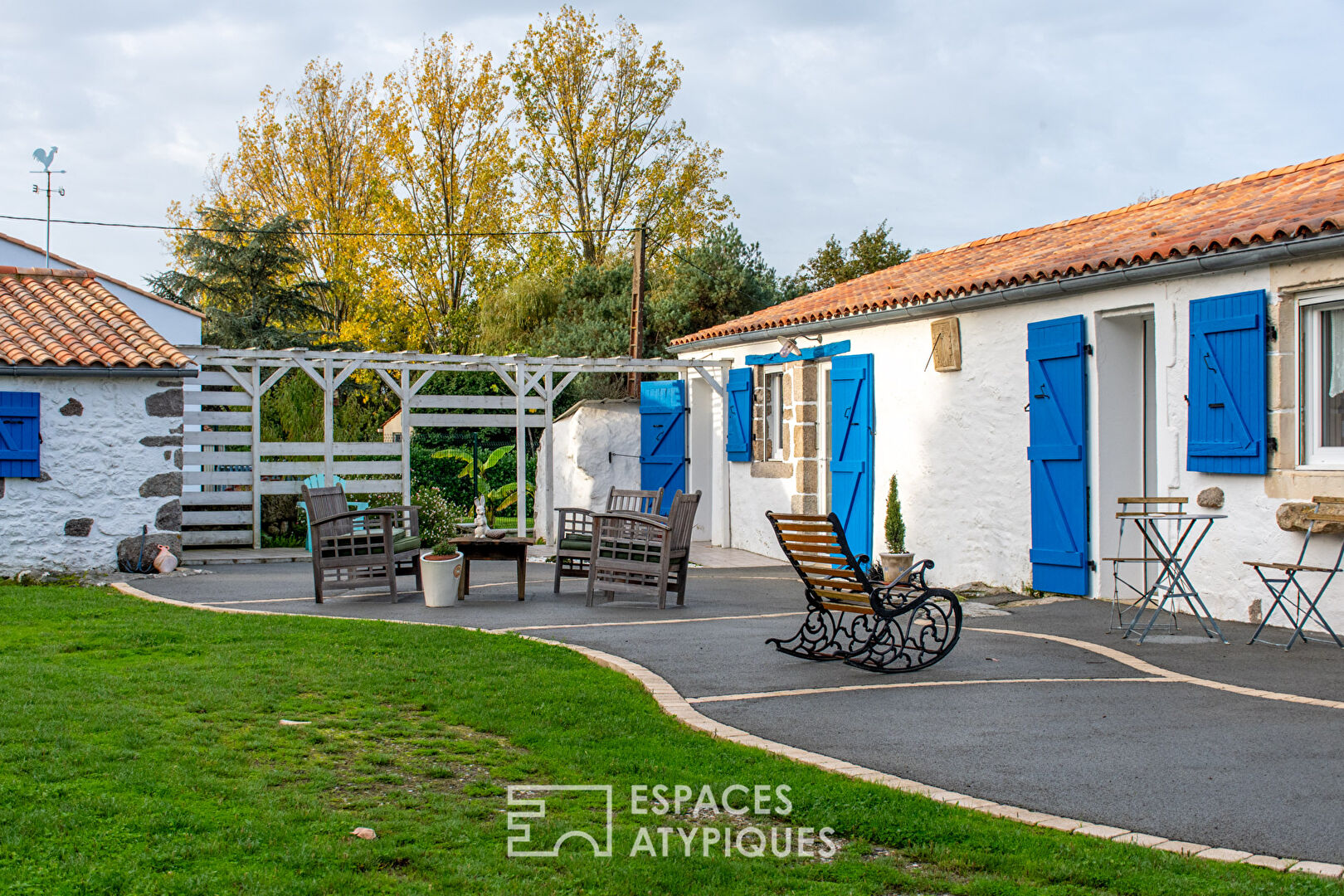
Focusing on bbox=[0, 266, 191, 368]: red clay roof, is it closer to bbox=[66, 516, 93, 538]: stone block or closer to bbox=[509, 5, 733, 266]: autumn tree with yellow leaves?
bbox=[66, 516, 93, 538]: stone block

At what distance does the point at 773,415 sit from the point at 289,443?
624 centimetres

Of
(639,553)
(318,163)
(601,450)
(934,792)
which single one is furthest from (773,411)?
(318,163)

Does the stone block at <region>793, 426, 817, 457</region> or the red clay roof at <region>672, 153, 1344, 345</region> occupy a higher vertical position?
the red clay roof at <region>672, 153, 1344, 345</region>

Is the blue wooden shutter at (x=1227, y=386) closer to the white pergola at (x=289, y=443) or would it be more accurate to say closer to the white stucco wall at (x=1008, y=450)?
the white stucco wall at (x=1008, y=450)

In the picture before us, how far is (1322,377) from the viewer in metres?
8.00

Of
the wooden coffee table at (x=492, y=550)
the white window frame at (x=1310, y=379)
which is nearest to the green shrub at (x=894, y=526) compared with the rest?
the wooden coffee table at (x=492, y=550)

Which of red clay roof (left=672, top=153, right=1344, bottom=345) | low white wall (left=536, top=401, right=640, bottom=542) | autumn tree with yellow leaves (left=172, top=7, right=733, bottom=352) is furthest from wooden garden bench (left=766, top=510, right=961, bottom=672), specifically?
autumn tree with yellow leaves (left=172, top=7, right=733, bottom=352)

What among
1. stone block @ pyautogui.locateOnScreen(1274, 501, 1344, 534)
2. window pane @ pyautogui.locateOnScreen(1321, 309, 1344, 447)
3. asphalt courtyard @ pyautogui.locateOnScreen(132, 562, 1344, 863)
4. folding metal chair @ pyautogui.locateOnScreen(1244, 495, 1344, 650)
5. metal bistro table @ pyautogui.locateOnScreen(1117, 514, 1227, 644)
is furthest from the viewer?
window pane @ pyautogui.locateOnScreen(1321, 309, 1344, 447)

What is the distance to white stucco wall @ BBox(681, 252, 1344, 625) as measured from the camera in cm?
835

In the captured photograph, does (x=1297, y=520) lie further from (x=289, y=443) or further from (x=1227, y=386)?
(x=289, y=443)

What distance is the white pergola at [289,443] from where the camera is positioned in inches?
572

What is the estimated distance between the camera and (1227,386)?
8.45m

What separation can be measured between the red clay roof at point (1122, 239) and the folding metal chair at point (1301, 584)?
1.83 meters

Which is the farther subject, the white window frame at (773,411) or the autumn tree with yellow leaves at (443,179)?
the autumn tree with yellow leaves at (443,179)
